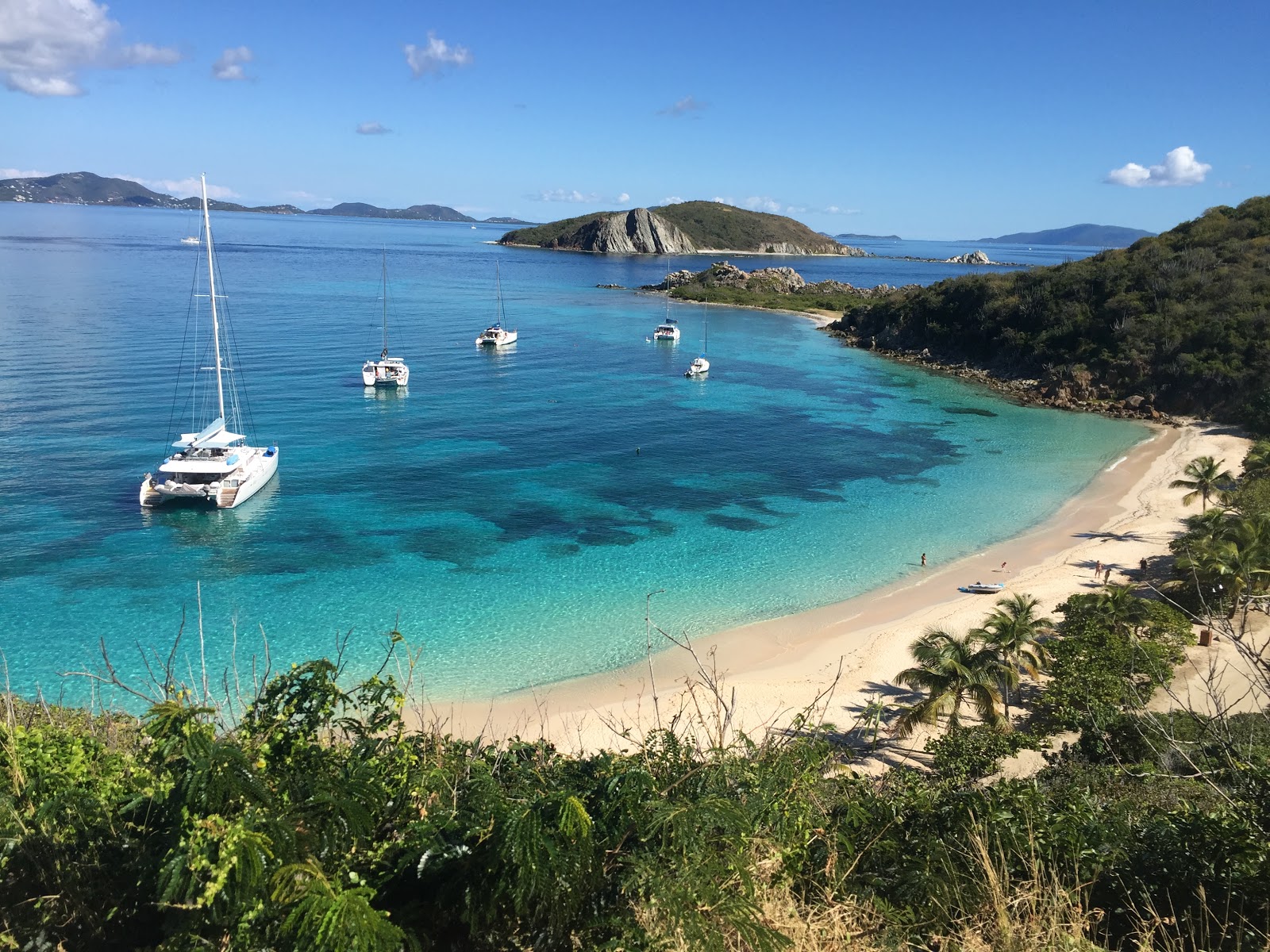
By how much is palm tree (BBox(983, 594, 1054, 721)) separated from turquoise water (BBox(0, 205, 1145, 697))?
7.96m

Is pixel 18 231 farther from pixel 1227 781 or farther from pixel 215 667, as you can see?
pixel 1227 781

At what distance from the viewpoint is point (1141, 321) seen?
60469 mm

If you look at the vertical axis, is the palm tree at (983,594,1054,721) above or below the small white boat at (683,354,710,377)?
below

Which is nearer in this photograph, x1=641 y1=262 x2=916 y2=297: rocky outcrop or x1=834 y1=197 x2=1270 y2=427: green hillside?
x1=834 y1=197 x2=1270 y2=427: green hillside

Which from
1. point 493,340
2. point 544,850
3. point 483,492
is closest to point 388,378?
point 493,340

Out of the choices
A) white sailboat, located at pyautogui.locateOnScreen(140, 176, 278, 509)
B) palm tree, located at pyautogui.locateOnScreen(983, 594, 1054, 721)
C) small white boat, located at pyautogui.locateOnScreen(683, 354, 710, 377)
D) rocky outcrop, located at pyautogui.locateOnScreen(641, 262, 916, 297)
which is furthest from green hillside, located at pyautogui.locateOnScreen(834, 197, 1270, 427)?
white sailboat, located at pyautogui.locateOnScreen(140, 176, 278, 509)

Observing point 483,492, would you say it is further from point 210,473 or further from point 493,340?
point 493,340

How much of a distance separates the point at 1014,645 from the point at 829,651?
5.94 metres

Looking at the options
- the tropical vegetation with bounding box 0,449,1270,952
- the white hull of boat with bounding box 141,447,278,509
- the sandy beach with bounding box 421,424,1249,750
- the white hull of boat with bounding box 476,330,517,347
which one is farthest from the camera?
the white hull of boat with bounding box 476,330,517,347

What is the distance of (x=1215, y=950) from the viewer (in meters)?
6.26

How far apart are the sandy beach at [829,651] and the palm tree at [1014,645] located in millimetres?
2998

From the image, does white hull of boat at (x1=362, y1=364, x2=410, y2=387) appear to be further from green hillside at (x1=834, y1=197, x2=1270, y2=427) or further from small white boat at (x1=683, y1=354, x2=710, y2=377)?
green hillside at (x1=834, y1=197, x2=1270, y2=427)

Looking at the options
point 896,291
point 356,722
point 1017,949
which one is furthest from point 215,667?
point 896,291

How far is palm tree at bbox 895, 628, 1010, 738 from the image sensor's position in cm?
1756
